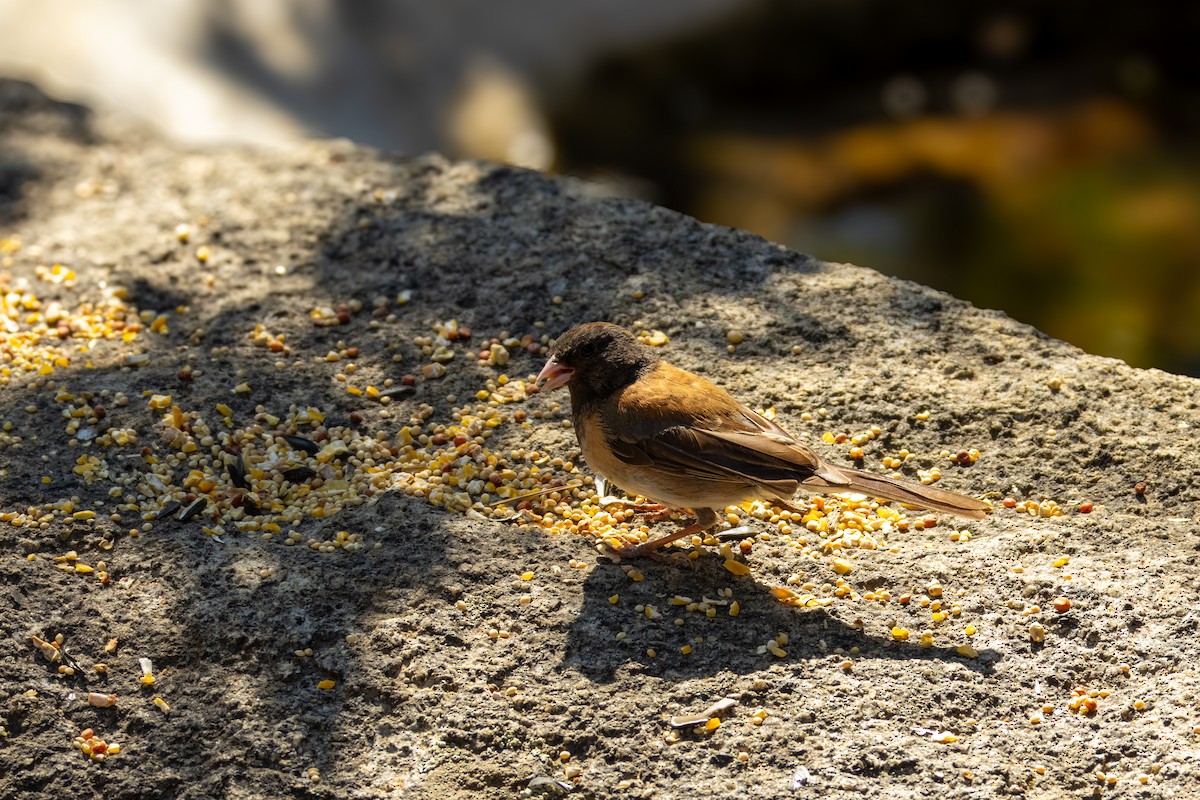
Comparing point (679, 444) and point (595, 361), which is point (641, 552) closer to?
point (679, 444)

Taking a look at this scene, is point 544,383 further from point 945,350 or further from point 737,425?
point 945,350

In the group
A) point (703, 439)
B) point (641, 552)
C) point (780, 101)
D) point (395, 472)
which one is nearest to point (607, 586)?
point (641, 552)

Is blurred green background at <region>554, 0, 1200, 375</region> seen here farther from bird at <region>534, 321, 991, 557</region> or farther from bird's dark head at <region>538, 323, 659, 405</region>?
bird's dark head at <region>538, 323, 659, 405</region>

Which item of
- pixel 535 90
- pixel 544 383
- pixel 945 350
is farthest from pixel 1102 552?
pixel 535 90

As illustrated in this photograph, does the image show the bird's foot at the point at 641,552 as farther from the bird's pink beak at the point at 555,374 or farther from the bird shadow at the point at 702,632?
the bird's pink beak at the point at 555,374

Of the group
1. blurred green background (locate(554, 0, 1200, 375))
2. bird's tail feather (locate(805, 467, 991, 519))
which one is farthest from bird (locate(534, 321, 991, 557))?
blurred green background (locate(554, 0, 1200, 375))

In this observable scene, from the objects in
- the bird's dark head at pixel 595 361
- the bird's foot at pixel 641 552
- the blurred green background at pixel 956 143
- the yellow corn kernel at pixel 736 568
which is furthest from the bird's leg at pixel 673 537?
the blurred green background at pixel 956 143

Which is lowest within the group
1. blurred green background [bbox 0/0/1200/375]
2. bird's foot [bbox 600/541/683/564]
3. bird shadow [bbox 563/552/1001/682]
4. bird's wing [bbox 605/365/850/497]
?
bird shadow [bbox 563/552/1001/682]
